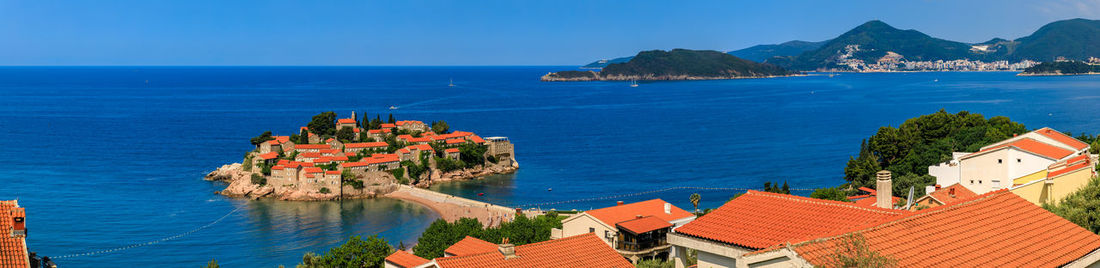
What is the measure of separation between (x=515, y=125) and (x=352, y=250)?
90238mm

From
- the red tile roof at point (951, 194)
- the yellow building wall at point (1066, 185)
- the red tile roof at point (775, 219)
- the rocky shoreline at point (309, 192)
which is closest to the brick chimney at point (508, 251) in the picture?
the red tile roof at point (775, 219)

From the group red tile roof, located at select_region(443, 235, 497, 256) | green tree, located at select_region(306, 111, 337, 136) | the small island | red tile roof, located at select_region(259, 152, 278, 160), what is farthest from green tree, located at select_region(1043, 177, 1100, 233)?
green tree, located at select_region(306, 111, 337, 136)

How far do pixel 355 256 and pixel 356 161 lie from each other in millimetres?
35720

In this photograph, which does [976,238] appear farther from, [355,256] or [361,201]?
[361,201]

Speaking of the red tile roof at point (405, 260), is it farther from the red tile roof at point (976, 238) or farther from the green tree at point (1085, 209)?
the green tree at point (1085, 209)

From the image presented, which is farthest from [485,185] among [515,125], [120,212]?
[515,125]

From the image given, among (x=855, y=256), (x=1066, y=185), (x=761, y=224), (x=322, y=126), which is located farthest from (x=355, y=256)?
(x=322, y=126)

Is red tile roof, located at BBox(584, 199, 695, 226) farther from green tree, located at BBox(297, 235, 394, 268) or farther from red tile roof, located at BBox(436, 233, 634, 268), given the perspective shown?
red tile roof, located at BBox(436, 233, 634, 268)

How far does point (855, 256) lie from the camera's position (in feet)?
37.0

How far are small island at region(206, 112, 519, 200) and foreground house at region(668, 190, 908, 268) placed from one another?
50.2 metres

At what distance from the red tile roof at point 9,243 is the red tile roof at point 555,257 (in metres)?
7.71

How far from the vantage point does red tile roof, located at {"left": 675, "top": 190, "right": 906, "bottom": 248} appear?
47.2 feet

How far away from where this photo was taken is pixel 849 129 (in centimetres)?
10788

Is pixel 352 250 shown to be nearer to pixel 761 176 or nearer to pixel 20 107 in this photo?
pixel 761 176
